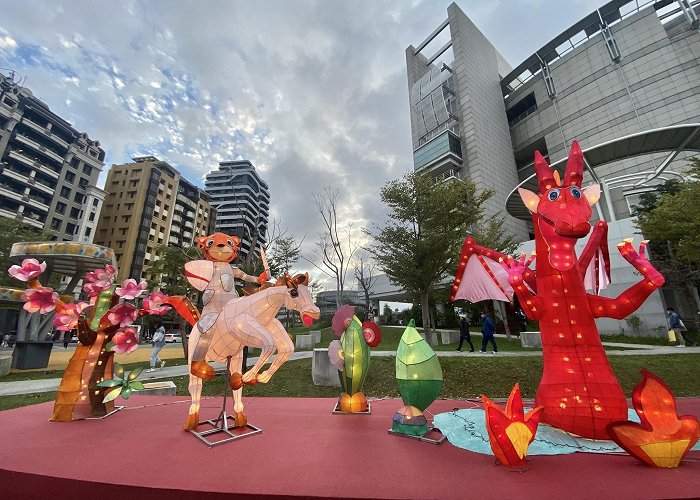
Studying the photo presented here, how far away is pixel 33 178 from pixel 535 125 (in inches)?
2257

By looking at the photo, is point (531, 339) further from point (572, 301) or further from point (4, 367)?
point (4, 367)

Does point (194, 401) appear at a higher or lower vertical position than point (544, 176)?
lower

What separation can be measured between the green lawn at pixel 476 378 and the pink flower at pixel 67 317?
418 centimetres

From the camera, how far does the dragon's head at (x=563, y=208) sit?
11.1 feet

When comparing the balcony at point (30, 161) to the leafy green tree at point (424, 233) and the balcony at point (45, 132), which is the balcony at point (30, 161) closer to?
the balcony at point (45, 132)

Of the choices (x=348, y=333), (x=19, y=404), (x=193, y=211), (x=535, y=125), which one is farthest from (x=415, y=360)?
(x=193, y=211)

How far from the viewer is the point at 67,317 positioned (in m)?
4.27

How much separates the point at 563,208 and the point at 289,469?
369 centimetres

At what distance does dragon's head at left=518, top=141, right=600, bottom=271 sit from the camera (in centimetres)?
338

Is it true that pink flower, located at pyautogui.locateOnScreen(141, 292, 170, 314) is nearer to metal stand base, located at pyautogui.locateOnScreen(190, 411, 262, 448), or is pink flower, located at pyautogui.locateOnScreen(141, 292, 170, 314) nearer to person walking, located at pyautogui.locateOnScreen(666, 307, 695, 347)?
metal stand base, located at pyautogui.locateOnScreen(190, 411, 262, 448)

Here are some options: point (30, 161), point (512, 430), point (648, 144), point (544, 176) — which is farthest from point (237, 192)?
point (512, 430)

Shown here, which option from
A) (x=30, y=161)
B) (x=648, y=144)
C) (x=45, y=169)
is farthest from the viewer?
(x=45, y=169)

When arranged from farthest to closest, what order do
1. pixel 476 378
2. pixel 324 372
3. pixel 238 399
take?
pixel 324 372 < pixel 476 378 < pixel 238 399

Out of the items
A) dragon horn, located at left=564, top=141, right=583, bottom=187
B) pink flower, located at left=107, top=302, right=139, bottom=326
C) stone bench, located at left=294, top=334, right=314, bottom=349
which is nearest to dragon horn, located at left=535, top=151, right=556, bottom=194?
dragon horn, located at left=564, top=141, right=583, bottom=187
